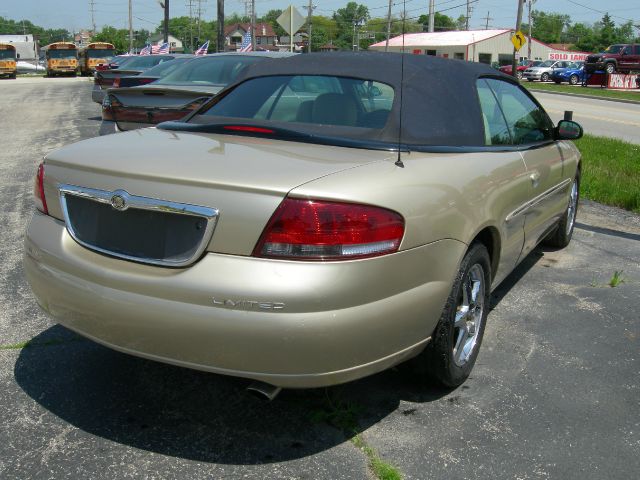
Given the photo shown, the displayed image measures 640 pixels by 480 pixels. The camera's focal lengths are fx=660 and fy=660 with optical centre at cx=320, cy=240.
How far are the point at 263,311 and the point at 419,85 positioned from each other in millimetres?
1678

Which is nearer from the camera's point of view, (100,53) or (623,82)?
(623,82)

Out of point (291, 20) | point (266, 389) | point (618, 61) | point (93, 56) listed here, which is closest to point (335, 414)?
point (266, 389)

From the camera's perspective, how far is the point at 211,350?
95.9 inches

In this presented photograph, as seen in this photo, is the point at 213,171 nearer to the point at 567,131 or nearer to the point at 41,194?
the point at 41,194

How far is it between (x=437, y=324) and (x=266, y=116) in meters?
Answer: 1.55

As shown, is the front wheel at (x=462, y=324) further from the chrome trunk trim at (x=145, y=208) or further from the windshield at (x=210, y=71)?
the windshield at (x=210, y=71)

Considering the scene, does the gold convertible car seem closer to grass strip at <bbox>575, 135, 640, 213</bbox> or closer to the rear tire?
the rear tire

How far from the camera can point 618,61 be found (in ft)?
129

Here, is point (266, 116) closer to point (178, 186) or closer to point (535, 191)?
point (178, 186)

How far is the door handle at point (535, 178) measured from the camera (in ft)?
13.1

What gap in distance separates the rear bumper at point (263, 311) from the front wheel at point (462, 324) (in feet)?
0.83

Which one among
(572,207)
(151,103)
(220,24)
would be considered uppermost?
(220,24)

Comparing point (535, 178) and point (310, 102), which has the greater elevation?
point (310, 102)

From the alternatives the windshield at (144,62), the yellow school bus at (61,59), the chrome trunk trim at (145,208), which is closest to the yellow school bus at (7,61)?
the yellow school bus at (61,59)
